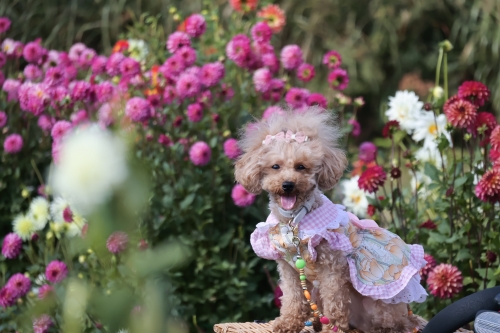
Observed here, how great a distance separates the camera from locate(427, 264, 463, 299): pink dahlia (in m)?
2.39

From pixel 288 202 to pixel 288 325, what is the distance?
40 cm

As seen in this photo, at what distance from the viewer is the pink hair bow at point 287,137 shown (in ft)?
6.64

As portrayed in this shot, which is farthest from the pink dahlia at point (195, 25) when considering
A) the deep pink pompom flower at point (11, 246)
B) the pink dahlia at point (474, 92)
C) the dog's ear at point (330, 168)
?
the dog's ear at point (330, 168)

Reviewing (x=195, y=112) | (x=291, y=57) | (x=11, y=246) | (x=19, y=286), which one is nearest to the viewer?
(x=19, y=286)

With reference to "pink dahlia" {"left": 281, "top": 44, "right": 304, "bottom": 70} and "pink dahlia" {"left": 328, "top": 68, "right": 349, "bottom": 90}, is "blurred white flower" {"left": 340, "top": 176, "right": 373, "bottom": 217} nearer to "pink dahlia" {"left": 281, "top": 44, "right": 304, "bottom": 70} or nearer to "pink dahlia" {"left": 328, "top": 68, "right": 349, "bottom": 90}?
"pink dahlia" {"left": 328, "top": 68, "right": 349, "bottom": 90}

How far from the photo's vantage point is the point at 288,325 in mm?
2080

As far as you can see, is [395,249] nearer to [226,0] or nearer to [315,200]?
[315,200]

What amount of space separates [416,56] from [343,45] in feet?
3.00

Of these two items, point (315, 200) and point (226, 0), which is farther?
point (226, 0)

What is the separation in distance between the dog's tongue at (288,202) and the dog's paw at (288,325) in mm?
366

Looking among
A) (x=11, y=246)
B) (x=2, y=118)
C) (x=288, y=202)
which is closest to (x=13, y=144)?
(x=2, y=118)

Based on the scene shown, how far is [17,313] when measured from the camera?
3.29m

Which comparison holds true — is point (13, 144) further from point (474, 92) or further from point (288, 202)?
point (474, 92)

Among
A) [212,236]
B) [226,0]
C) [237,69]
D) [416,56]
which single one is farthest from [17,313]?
[416,56]
